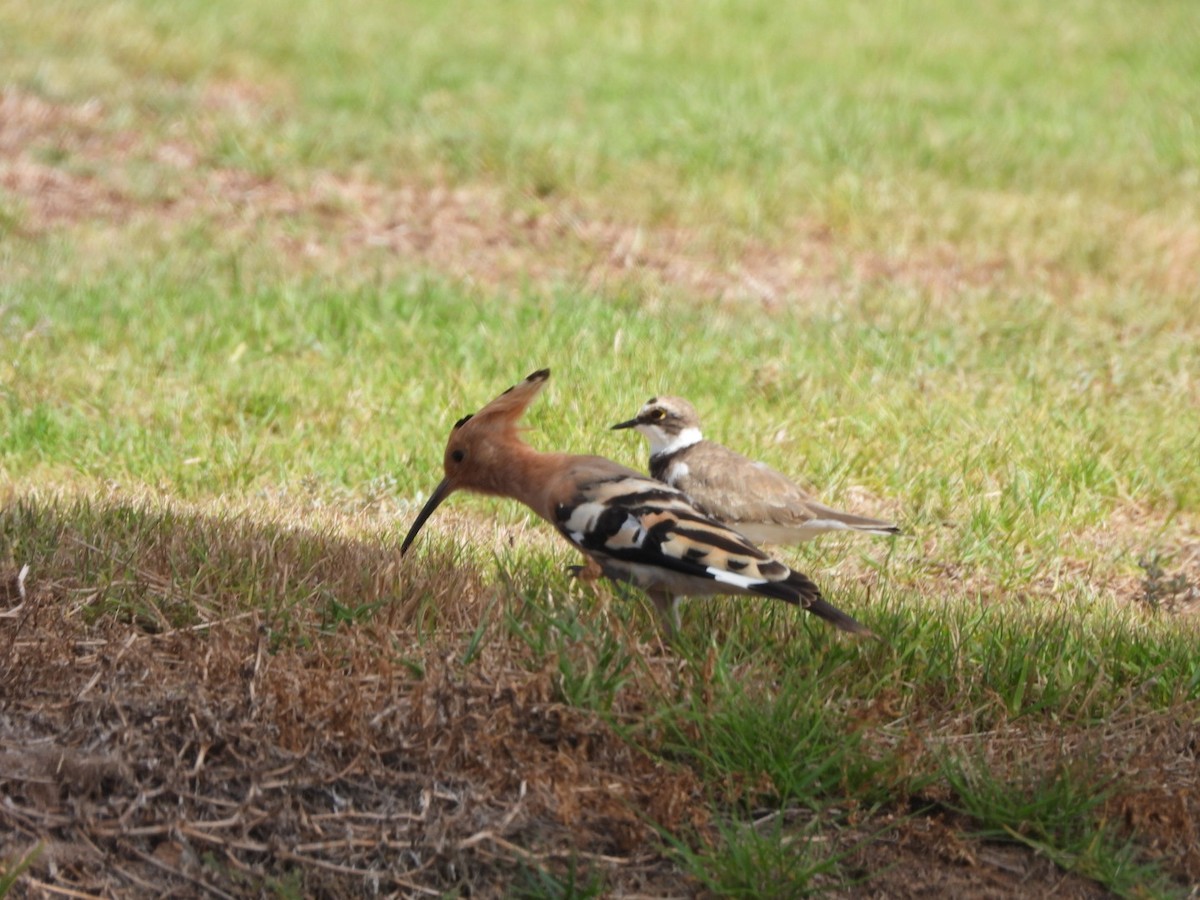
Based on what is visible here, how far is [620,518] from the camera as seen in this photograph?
16.7 ft

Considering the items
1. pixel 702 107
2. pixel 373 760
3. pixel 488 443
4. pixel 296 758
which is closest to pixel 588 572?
pixel 488 443

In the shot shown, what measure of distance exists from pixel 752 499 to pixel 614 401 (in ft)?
5.54

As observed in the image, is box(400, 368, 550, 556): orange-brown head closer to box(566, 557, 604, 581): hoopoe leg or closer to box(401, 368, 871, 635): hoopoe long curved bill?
box(401, 368, 871, 635): hoopoe long curved bill

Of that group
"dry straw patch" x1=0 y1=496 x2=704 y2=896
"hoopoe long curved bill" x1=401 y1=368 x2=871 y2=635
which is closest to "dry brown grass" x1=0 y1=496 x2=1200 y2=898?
"dry straw patch" x1=0 y1=496 x2=704 y2=896

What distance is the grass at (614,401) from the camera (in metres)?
4.43

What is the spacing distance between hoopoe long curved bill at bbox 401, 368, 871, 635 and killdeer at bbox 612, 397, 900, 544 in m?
0.86

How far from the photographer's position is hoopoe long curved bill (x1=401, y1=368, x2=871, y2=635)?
4844mm

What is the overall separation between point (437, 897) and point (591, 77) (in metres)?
11.2

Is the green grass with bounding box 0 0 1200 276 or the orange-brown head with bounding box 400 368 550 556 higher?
the orange-brown head with bounding box 400 368 550 556

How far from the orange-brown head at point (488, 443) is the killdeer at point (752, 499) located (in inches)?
39.5

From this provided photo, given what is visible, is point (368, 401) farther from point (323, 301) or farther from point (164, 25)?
point (164, 25)

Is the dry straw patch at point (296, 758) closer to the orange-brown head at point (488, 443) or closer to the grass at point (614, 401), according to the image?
the grass at point (614, 401)

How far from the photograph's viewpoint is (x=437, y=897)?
4105 mm

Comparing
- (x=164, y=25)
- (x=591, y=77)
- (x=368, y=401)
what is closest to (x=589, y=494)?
(x=368, y=401)
